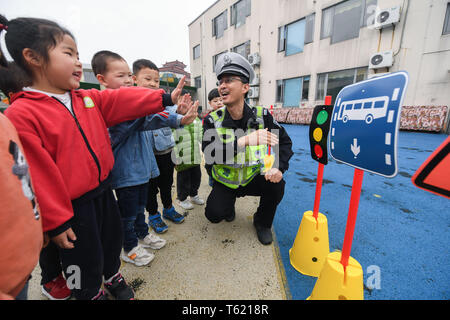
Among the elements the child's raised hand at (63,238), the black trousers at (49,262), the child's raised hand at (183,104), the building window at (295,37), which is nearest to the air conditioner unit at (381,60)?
the building window at (295,37)

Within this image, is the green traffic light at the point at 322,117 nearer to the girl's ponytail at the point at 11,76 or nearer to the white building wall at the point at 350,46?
the girl's ponytail at the point at 11,76

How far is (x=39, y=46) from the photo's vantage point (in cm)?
75

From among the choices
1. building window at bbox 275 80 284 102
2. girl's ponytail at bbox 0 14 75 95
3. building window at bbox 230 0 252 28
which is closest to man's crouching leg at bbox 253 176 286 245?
girl's ponytail at bbox 0 14 75 95

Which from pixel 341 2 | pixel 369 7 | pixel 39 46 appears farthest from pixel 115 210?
pixel 341 2

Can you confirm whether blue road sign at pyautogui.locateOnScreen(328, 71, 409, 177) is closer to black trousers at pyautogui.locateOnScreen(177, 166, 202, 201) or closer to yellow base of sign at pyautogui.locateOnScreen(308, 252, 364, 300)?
yellow base of sign at pyautogui.locateOnScreen(308, 252, 364, 300)

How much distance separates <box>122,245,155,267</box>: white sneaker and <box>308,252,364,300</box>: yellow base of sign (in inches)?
44.5

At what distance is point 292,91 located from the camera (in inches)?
381

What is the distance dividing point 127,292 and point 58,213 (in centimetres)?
67

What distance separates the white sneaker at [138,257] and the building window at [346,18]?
9689mm

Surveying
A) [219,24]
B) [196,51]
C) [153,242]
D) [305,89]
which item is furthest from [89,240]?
[196,51]

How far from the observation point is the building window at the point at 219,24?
1289 centimetres

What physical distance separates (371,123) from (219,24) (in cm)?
1601

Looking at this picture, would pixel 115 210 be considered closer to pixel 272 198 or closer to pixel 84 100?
pixel 84 100
